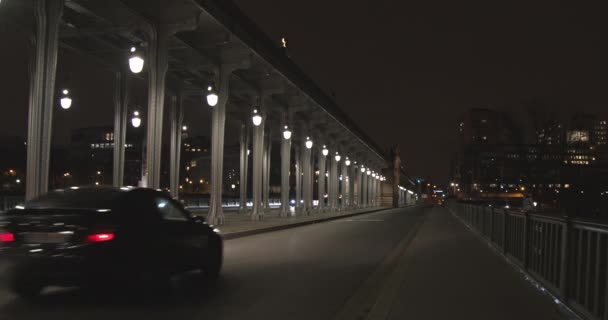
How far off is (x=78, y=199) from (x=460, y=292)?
5468mm

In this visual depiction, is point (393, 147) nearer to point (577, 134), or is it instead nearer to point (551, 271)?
point (577, 134)

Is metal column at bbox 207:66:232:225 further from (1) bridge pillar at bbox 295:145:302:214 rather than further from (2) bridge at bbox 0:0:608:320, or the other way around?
(1) bridge pillar at bbox 295:145:302:214

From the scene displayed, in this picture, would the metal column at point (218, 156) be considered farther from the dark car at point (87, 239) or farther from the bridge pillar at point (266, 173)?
the dark car at point (87, 239)

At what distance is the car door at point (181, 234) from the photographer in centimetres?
923

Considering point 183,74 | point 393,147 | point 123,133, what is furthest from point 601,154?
point 393,147

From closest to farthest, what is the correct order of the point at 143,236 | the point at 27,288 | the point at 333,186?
the point at 27,288
the point at 143,236
the point at 333,186

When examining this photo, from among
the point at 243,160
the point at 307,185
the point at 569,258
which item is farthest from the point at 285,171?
the point at 569,258

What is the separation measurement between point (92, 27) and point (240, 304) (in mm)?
15563

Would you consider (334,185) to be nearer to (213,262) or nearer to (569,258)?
(213,262)

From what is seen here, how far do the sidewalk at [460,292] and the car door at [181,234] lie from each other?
9.48 ft

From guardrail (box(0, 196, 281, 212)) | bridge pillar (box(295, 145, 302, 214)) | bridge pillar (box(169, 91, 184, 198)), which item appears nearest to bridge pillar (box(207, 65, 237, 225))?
bridge pillar (box(169, 91, 184, 198))

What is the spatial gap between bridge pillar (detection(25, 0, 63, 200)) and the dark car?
5.92 meters

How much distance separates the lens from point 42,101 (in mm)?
14688

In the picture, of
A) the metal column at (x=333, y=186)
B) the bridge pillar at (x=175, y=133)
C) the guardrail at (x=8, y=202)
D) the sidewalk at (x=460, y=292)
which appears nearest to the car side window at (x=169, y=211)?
the sidewalk at (x=460, y=292)
